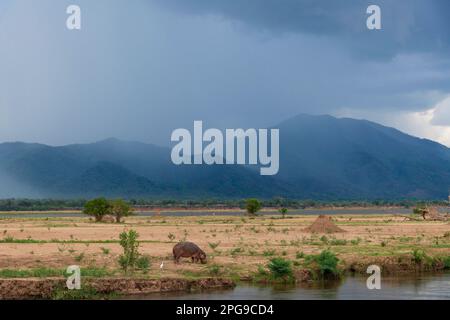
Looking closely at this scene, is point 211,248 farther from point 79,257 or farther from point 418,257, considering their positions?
point 418,257

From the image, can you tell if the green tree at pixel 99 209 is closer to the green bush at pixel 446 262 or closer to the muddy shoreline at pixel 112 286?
the green bush at pixel 446 262

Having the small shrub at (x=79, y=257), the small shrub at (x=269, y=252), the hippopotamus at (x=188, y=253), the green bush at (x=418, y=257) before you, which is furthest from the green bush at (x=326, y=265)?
the small shrub at (x=79, y=257)

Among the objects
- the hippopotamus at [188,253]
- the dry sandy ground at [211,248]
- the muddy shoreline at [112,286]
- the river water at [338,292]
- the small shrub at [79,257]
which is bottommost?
the river water at [338,292]

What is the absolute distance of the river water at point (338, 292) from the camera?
27.5 meters

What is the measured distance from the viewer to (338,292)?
1140 inches

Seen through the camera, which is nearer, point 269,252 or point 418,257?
point 418,257

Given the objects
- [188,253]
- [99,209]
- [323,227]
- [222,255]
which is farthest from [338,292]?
[99,209]

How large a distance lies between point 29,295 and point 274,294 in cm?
949

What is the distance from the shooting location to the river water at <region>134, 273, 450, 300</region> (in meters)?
27.5

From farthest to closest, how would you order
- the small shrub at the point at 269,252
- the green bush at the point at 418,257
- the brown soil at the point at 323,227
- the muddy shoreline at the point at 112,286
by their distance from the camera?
1. the brown soil at the point at 323,227
2. the small shrub at the point at 269,252
3. the green bush at the point at 418,257
4. the muddy shoreline at the point at 112,286

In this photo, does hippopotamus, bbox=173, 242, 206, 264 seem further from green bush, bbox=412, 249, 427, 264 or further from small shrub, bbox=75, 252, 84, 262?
green bush, bbox=412, 249, 427, 264

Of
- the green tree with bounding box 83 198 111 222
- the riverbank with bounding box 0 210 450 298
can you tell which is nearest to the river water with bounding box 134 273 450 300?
the riverbank with bounding box 0 210 450 298
